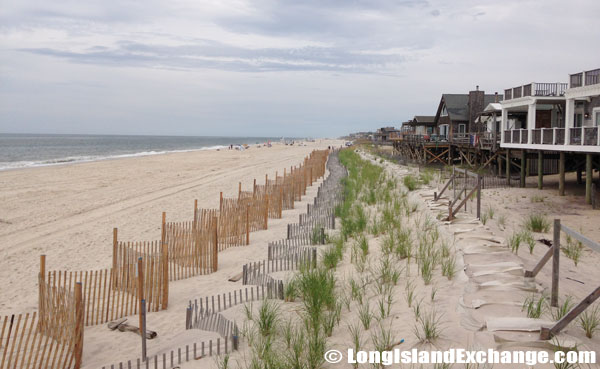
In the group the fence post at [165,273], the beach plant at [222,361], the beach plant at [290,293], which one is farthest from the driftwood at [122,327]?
the beach plant at [290,293]

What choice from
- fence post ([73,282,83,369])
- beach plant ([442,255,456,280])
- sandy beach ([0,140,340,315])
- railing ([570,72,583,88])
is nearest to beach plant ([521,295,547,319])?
beach plant ([442,255,456,280])

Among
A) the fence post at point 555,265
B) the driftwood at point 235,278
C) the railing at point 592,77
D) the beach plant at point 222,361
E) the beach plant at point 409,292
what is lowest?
the driftwood at point 235,278

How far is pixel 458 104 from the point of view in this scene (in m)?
45.0

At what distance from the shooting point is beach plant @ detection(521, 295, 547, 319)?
528 cm

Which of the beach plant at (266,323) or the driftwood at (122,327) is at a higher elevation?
the beach plant at (266,323)

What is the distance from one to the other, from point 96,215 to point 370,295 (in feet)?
44.0

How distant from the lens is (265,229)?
13.7 m

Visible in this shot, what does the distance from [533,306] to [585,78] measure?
1501cm

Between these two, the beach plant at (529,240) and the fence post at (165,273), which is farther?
the beach plant at (529,240)

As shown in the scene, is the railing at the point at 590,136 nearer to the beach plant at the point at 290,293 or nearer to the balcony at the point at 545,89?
the balcony at the point at 545,89

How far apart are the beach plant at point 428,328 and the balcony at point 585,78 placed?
1502 cm

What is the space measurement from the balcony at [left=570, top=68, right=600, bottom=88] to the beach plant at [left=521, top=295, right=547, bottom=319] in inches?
553

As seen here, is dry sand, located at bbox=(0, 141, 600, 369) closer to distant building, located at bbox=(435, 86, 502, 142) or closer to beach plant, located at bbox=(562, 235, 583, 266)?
beach plant, located at bbox=(562, 235, 583, 266)

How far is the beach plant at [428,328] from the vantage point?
5156 mm
